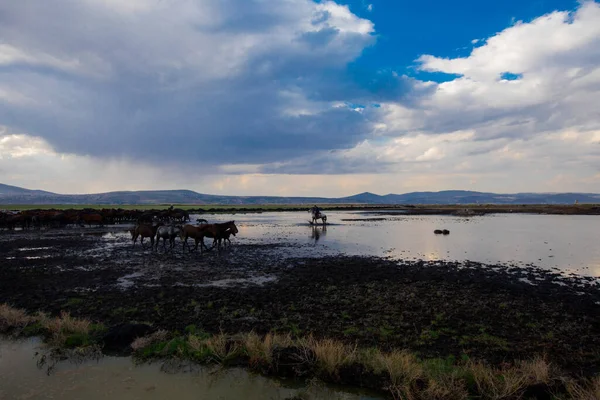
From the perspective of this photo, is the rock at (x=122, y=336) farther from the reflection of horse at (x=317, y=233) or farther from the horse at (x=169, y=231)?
the reflection of horse at (x=317, y=233)

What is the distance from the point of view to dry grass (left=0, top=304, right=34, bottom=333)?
358 inches

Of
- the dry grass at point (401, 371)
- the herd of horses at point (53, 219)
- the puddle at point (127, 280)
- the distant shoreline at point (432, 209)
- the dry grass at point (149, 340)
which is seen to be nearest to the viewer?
the dry grass at point (401, 371)

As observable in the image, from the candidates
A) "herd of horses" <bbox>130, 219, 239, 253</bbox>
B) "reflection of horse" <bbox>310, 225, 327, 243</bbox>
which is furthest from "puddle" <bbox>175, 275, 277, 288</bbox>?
"reflection of horse" <bbox>310, 225, 327, 243</bbox>

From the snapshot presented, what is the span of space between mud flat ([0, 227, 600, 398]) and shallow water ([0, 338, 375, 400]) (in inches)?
53.5

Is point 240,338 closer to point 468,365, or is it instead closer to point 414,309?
point 468,365

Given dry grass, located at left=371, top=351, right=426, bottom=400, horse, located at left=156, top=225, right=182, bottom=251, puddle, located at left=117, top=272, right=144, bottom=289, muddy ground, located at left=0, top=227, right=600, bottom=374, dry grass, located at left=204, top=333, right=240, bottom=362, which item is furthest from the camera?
horse, located at left=156, top=225, right=182, bottom=251

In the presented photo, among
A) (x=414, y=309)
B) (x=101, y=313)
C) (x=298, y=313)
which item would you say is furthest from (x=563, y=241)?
(x=101, y=313)

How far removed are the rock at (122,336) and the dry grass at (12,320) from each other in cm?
266

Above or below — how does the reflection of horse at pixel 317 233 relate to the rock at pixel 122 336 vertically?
below

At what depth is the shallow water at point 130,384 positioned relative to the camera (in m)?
6.13

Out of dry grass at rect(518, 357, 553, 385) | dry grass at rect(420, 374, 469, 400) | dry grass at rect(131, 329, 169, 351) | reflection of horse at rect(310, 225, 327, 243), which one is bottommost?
reflection of horse at rect(310, 225, 327, 243)

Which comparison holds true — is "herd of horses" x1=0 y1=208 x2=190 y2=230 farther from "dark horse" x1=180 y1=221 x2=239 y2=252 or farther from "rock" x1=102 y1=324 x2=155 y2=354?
"rock" x1=102 y1=324 x2=155 y2=354

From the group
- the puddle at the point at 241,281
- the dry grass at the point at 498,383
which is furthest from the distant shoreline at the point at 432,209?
the dry grass at the point at 498,383

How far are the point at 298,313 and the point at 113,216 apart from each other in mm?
49477
